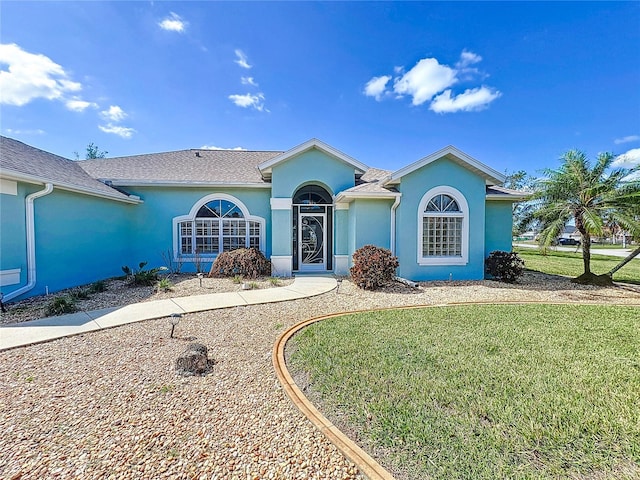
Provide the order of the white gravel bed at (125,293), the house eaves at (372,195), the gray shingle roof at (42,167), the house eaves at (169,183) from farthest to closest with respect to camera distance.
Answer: the house eaves at (169,183), the house eaves at (372,195), the gray shingle roof at (42,167), the white gravel bed at (125,293)

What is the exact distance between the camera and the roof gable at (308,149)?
12711mm

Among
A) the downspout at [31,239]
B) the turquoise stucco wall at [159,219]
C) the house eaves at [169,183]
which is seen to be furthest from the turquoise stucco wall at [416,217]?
the downspout at [31,239]

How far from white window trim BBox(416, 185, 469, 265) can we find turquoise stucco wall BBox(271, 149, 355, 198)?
358 centimetres

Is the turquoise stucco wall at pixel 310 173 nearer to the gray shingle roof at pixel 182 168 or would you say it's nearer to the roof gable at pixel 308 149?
the roof gable at pixel 308 149

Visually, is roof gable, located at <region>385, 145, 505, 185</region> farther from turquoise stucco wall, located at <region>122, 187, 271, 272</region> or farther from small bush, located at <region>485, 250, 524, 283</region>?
turquoise stucco wall, located at <region>122, 187, 271, 272</region>

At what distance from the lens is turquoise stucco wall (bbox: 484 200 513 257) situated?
1352 cm

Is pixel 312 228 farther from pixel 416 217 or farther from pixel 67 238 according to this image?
pixel 67 238

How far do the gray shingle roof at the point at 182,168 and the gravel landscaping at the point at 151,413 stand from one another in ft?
30.4

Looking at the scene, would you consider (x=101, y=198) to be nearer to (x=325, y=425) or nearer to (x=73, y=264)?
(x=73, y=264)

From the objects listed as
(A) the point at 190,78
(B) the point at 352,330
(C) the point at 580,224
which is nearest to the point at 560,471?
(B) the point at 352,330

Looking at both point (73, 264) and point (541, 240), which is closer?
point (73, 264)

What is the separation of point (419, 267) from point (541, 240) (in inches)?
211

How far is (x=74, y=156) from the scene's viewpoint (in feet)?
144

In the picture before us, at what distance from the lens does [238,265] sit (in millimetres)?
12469
